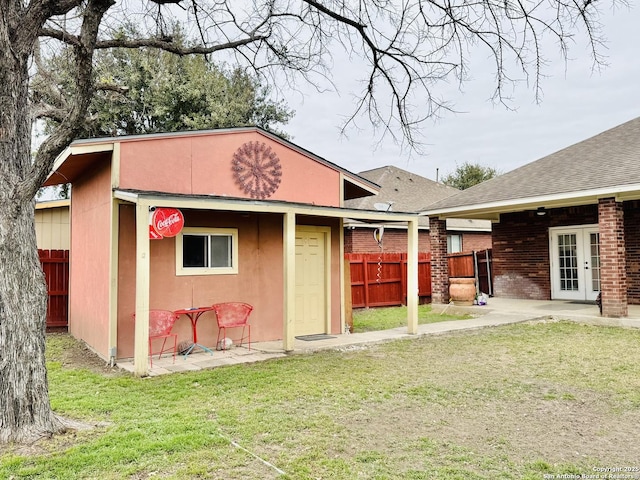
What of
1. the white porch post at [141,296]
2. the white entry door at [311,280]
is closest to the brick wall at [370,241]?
the white entry door at [311,280]

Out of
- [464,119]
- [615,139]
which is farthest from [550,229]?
[464,119]

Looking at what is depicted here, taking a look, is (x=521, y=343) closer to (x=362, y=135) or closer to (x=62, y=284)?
(x=362, y=135)

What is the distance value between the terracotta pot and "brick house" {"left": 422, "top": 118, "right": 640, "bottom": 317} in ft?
1.06

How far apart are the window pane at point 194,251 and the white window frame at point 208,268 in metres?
0.07

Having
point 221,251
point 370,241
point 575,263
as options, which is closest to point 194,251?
point 221,251

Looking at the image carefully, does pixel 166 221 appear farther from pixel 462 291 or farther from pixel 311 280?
pixel 462 291

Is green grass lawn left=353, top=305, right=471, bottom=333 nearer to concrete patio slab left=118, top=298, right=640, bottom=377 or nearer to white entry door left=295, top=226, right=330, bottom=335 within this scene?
concrete patio slab left=118, top=298, right=640, bottom=377

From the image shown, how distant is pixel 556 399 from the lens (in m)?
5.35

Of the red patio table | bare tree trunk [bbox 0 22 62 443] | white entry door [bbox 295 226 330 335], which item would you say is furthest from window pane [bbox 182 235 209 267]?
bare tree trunk [bbox 0 22 62 443]

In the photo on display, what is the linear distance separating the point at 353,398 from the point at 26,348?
3.35 meters

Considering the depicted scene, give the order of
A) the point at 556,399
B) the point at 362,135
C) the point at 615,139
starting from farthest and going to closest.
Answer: the point at 615,139 < the point at 362,135 < the point at 556,399

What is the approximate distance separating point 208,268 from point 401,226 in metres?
11.3

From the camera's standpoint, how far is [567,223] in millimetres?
13922

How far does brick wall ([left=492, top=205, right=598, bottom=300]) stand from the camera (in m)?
14.2
